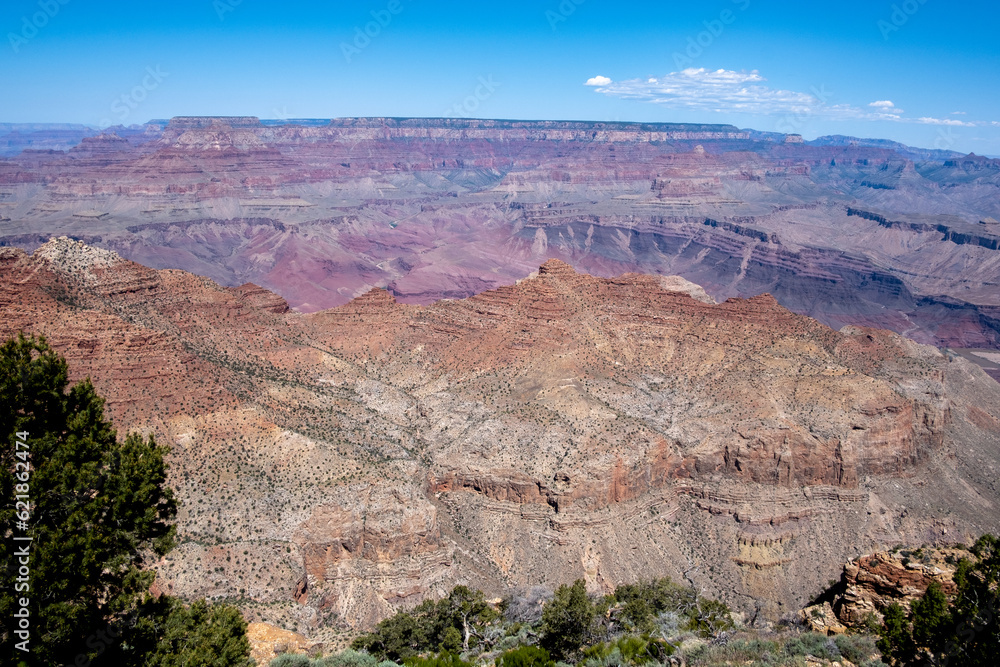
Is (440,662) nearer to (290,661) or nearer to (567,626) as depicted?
(290,661)

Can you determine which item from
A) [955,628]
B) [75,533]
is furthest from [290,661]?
[955,628]

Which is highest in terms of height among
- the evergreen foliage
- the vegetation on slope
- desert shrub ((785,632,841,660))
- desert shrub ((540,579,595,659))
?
the vegetation on slope

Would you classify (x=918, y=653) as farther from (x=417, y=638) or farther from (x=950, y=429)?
(x=950, y=429)

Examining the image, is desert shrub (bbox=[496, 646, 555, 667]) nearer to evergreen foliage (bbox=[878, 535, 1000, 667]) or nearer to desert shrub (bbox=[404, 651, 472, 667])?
desert shrub (bbox=[404, 651, 472, 667])

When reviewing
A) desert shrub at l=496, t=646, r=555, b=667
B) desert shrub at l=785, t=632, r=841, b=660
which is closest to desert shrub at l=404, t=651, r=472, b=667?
desert shrub at l=496, t=646, r=555, b=667

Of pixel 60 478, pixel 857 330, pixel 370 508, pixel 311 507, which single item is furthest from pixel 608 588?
pixel 857 330

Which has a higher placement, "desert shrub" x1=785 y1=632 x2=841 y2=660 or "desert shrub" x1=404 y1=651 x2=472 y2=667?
"desert shrub" x1=785 y1=632 x2=841 y2=660

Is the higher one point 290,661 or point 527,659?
point 527,659

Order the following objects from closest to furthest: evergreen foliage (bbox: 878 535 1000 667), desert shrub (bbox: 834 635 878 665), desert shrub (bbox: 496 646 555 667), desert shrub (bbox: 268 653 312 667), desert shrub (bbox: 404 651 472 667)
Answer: evergreen foliage (bbox: 878 535 1000 667) → desert shrub (bbox: 834 635 878 665) → desert shrub (bbox: 496 646 555 667) → desert shrub (bbox: 404 651 472 667) → desert shrub (bbox: 268 653 312 667)

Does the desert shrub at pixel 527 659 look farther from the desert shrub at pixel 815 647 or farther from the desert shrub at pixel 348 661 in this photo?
the desert shrub at pixel 815 647

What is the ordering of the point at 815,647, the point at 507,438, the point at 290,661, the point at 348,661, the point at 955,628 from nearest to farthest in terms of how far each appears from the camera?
the point at 955,628 < the point at 815,647 < the point at 290,661 < the point at 348,661 < the point at 507,438
